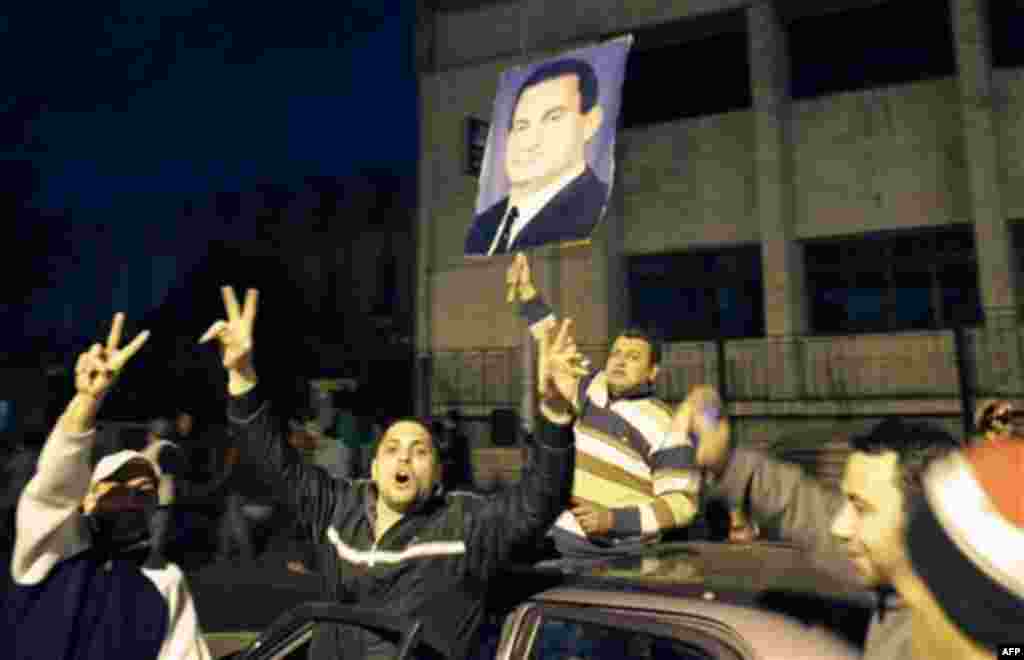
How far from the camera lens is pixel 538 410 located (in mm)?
2488

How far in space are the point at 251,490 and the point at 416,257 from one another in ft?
23.8

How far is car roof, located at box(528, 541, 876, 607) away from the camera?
76.9 inches

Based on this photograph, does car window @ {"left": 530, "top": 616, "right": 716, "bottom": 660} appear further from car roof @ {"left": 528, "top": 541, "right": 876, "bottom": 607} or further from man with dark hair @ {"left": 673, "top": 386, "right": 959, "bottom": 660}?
man with dark hair @ {"left": 673, "top": 386, "right": 959, "bottom": 660}

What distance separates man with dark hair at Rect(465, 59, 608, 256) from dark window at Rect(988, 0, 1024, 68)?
12.2 metres

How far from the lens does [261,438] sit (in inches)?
114

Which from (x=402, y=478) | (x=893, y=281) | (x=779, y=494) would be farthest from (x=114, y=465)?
(x=893, y=281)

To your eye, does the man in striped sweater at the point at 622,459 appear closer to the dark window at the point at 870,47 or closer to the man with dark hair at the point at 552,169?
the man with dark hair at the point at 552,169

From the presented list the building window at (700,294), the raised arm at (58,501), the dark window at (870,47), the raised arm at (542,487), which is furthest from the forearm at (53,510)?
the dark window at (870,47)

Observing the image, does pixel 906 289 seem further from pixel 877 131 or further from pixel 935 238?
pixel 877 131

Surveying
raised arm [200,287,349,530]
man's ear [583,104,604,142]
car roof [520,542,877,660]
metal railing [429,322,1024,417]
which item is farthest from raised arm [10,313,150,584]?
metal railing [429,322,1024,417]

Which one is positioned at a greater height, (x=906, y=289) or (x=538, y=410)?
(x=906, y=289)

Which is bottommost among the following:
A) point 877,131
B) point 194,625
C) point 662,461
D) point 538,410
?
point 194,625

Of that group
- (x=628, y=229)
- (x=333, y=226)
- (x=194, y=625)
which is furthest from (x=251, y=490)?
(x=333, y=226)

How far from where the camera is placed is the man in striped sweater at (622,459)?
9.48 feet
